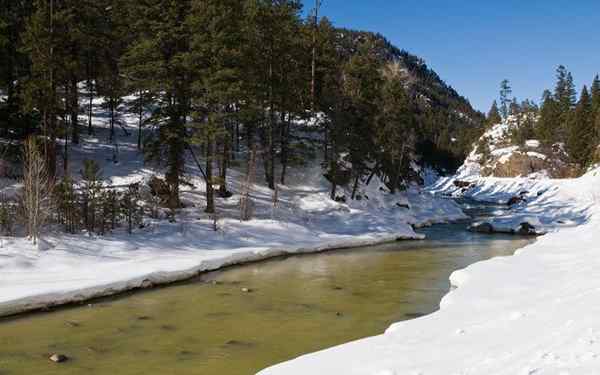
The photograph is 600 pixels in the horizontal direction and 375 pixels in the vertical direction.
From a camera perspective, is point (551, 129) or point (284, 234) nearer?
point (284, 234)

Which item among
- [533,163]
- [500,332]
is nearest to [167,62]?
[500,332]

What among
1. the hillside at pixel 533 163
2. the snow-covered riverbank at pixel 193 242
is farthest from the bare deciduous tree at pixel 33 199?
the hillside at pixel 533 163

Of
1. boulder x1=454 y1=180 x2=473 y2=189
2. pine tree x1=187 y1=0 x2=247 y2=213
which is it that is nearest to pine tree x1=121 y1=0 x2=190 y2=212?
pine tree x1=187 y1=0 x2=247 y2=213

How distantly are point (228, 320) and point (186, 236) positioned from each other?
38.4 feet

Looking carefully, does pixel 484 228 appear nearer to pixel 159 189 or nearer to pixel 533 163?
pixel 159 189

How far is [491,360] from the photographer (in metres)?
7.45

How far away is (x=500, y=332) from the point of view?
30.7 ft

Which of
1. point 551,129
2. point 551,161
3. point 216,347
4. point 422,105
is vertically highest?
point 422,105

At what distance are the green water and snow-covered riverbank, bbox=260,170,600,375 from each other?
185 centimetres

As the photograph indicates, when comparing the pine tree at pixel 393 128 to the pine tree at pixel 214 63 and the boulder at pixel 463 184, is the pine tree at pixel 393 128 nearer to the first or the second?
the pine tree at pixel 214 63

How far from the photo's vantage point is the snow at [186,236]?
16734 millimetres

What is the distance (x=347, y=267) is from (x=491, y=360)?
1501cm

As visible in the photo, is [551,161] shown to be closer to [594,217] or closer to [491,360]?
[594,217]

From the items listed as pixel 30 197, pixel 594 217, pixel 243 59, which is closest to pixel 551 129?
pixel 594 217
